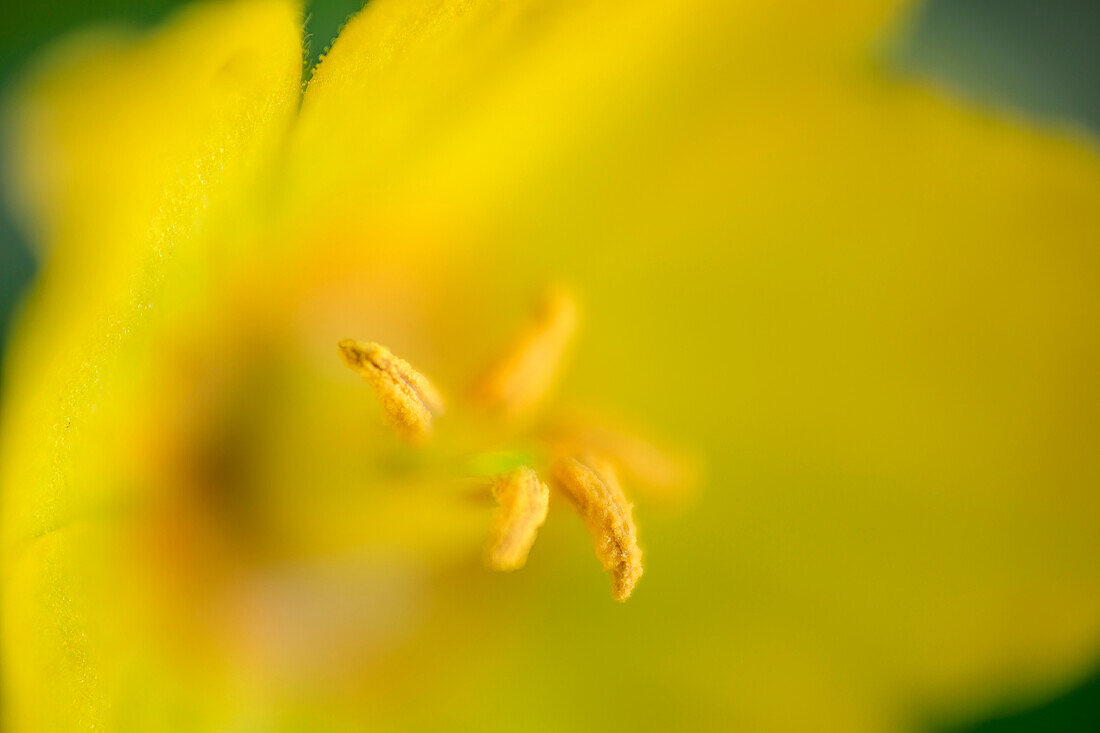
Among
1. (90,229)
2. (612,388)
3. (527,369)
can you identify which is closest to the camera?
(90,229)

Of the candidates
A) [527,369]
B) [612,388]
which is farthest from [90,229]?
[612,388]

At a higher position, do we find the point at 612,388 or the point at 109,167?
the point at 109,167

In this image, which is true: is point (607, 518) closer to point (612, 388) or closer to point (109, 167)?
point (612, 388)

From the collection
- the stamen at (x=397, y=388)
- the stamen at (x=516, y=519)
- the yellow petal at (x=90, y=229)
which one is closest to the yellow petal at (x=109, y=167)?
the yellow petal at (x=90, y=229)

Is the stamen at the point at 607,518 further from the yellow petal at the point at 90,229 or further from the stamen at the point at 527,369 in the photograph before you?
the yellow petal at the point at 90,229

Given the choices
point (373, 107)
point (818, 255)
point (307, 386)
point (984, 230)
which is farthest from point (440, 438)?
point (984, 230)

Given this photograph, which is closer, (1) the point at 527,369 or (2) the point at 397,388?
(2) the point at 397,388

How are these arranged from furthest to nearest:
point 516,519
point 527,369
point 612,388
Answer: point 612,388
point 527,369
point 516,519

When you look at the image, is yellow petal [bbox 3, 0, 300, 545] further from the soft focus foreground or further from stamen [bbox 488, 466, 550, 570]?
stamen [bbox 488, 466, 550, 570]

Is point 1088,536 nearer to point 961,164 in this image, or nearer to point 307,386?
point 961,164
